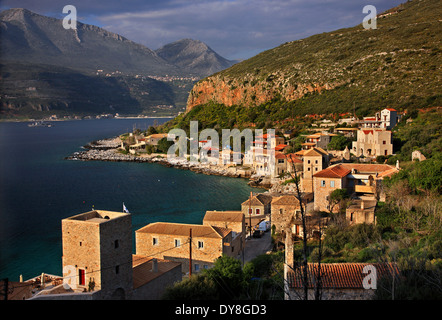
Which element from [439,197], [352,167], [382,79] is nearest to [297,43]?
[382,79]

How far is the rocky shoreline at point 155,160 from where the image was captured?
121 feet

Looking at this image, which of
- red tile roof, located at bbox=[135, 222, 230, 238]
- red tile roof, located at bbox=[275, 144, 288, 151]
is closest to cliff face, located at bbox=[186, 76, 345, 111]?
red tile roof, located at bbox=[275, 144, 288, 151]

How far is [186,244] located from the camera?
14.2 meters

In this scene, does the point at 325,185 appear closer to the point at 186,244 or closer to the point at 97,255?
the point at 186,244

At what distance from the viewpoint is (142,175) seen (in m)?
39.0

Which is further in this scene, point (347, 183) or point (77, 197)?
point (77, 197)

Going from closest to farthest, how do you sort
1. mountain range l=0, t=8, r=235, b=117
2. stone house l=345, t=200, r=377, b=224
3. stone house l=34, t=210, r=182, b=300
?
stone house l=34, t=210, r=182, b=300
stone house l=345, t=200, r=377, b=224
mountain range l=0, t=8, r=235, b=117

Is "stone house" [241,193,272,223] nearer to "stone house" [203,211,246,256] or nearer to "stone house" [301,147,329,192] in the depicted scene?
"stone house" [203,211,246,256]

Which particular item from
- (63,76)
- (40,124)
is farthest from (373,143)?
(63,76)

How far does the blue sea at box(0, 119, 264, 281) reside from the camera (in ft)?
62.4

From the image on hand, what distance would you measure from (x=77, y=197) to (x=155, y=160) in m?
19.2

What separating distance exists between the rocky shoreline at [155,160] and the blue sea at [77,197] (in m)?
1.32

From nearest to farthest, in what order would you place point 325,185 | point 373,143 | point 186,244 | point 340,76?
point 186,244
point 325,185
point 373,143
point 340,76

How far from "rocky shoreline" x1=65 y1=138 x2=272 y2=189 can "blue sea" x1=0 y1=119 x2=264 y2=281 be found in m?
1.32
